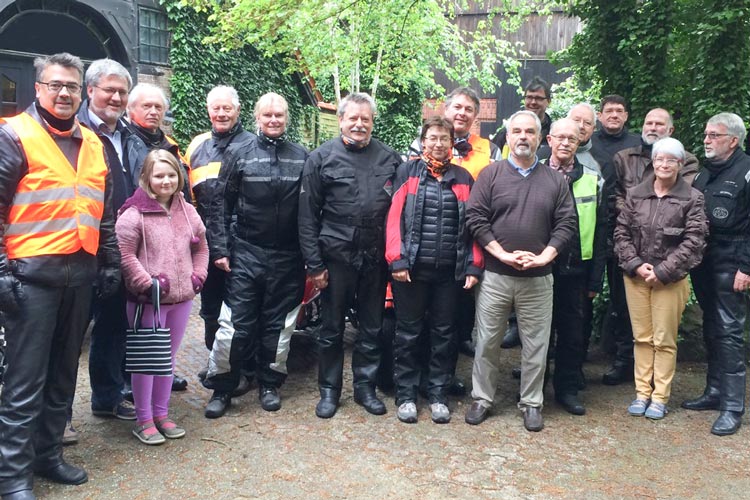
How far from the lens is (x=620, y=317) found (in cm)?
591

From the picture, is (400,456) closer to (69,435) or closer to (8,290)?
(69,435)

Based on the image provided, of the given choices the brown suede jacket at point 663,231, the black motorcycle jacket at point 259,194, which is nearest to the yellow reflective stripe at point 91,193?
the black motorcycle jacket at point 259,194

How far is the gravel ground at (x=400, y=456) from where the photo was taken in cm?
374

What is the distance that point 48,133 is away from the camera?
3.51 meters

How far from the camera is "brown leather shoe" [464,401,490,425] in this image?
474 cm

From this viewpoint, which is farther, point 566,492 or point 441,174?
point 441,174

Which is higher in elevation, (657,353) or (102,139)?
(102,139)

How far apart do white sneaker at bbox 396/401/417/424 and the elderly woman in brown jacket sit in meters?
1.62

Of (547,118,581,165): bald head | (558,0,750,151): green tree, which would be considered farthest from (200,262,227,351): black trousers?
(558,0,750,151): green tree

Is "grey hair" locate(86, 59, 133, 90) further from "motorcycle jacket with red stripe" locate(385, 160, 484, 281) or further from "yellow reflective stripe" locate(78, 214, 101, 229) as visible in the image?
"motorcycle jacket with red stripe" locate(385, 160, 484, 281)

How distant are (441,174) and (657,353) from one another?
208 centimetres

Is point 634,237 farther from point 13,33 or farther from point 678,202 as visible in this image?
point 13,33

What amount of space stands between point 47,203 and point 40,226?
0.40ft

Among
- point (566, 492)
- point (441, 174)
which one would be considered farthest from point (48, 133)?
point (566, 492)
